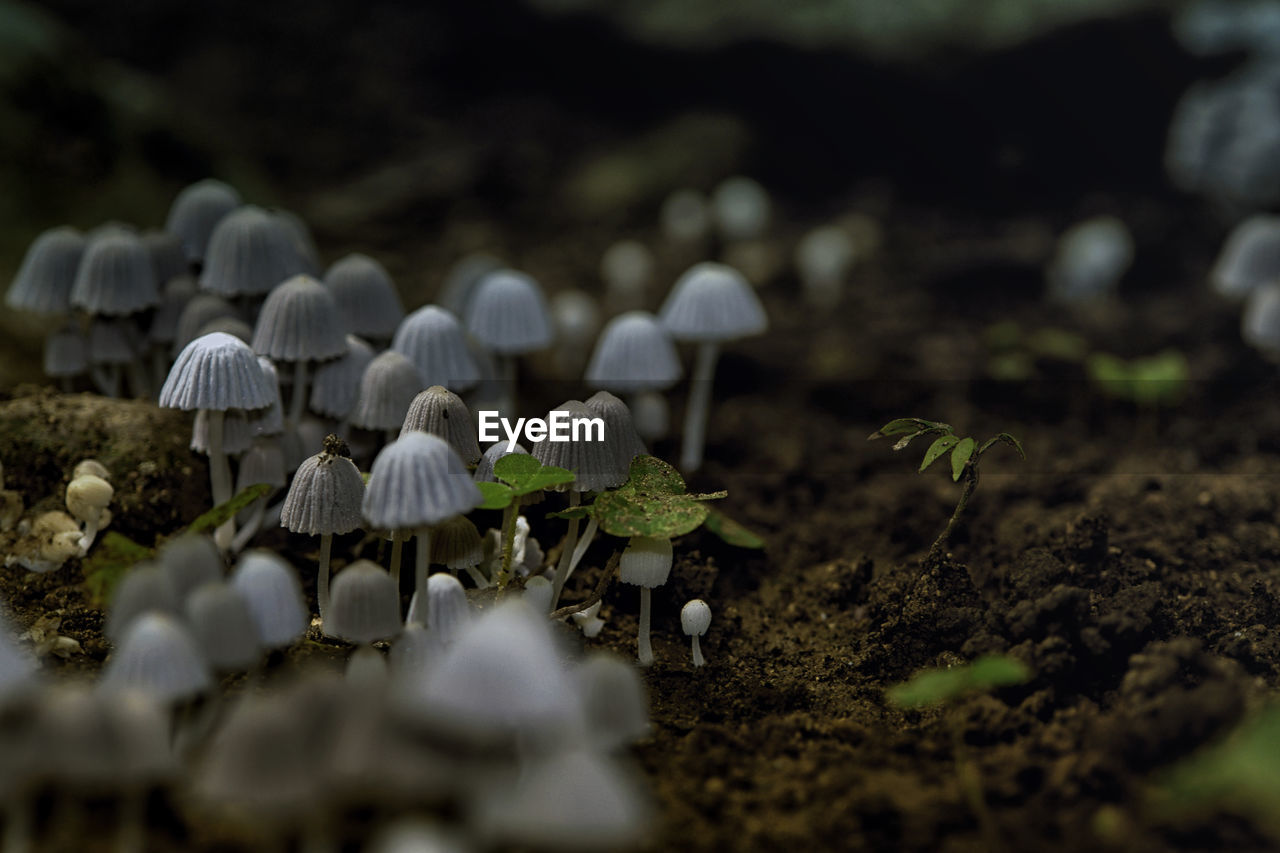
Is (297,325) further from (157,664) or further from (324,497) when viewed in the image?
(157,664)

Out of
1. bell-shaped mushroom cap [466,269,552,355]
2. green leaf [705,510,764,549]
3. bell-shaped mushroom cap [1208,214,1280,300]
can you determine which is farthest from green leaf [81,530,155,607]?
bell-shaped mushroom cap [1208,214,1280,300]

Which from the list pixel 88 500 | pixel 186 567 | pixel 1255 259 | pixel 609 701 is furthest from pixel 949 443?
pixel 1255 259

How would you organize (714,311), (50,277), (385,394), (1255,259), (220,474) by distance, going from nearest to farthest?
(385,394)
(220,474)
(50,277)
(714,311)
(1255,259)

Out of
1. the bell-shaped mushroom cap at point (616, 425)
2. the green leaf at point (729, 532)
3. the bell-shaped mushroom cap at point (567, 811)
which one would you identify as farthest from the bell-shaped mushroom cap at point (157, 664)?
the green leaf at point (729, 532)

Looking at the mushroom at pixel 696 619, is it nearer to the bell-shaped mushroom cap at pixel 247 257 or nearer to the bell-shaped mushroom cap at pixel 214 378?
the bell-shaped mushroom cap at pixel 214 378

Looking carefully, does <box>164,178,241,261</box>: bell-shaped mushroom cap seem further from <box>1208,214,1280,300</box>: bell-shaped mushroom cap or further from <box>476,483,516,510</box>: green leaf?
<box>1208,214,1280,300</box>: bell-shaped mushroom cap
